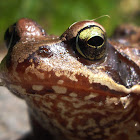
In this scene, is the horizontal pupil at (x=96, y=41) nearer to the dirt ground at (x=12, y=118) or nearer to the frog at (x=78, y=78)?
the frog at (x=78, y=78)

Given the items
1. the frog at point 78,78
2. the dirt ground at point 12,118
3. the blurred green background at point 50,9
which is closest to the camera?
the frog at point 78,78

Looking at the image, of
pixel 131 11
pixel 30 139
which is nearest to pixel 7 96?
pixel 30 139

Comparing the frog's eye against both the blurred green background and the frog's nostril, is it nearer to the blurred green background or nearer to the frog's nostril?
the frog's nostril

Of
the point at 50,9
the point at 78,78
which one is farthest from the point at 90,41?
the point at 50,9

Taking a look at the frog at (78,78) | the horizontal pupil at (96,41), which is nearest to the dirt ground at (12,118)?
the frog at (78,78)

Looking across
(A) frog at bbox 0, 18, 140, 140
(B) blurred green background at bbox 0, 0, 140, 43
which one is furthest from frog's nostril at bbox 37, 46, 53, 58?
(B) blurred green background at bbox 0, 0, 140, 43

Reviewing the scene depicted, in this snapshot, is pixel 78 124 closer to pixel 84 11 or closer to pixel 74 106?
pixel 74 106
